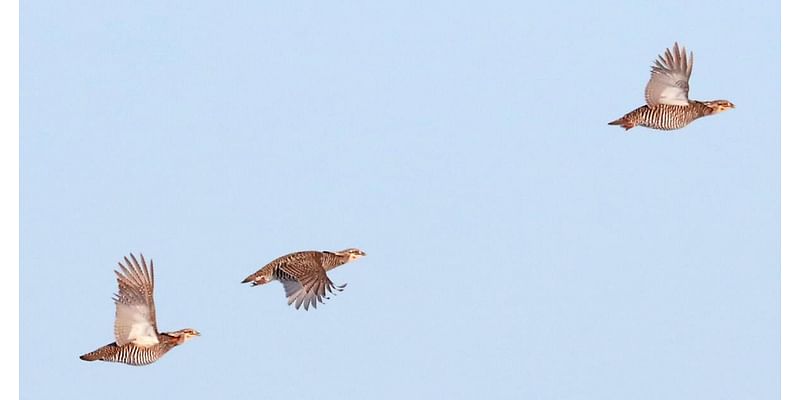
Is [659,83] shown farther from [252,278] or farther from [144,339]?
[144,339]

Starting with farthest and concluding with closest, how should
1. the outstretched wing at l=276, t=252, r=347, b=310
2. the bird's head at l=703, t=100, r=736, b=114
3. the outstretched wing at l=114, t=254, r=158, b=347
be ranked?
1. the bird's head at l=703, t=100, r=736, b=114
2. the outstretched wing at l=276, t=252, r=347, b=310
3. the outstretched wing at l=114, t=254, r=158, b=347

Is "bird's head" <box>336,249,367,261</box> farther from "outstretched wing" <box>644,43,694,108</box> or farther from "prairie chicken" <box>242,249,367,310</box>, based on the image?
"outstretched wing" <box>644,43,694,108</box>

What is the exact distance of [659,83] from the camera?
32.2m

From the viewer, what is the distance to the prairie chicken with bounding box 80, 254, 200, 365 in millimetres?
28203

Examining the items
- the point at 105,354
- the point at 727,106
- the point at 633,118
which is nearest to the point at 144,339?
the point at 105,354

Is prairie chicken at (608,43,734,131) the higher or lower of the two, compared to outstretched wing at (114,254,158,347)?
higher

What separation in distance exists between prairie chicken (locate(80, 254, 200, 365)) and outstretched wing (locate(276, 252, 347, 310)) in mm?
2833

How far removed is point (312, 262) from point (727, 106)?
8603 millimetres

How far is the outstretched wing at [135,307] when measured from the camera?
28.2 metres

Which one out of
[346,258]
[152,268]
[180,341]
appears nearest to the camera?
[152,268]

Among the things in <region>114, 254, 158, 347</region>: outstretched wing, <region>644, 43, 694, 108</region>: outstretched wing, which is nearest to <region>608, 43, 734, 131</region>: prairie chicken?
<region>644, 43, 694, 108</region>: outstretched wing

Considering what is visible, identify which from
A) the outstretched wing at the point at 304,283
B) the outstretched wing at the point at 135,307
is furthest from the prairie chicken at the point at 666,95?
the outstretched wing at the point at 135,307

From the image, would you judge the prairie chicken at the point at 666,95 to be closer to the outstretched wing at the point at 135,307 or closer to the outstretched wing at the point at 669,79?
the outstretched wing at the point at 669,79

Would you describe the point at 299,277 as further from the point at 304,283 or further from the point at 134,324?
the point at 134,324
